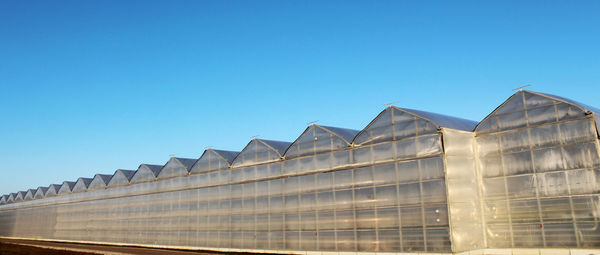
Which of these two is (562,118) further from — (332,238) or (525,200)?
(332,238)

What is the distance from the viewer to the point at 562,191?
28047mm

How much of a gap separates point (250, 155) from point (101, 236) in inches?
1276

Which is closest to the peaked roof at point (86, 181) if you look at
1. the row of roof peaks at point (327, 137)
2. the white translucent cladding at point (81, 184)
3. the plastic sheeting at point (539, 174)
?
the white translucent cladding at point (81, 184)

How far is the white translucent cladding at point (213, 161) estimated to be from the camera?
46.9 meters

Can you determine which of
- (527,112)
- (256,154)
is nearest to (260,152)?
(256,154)

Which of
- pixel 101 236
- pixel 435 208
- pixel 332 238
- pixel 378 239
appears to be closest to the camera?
pixel 435 208

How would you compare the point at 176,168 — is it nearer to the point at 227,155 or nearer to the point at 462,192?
the point at 227,155

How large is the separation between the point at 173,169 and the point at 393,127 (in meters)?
29.9

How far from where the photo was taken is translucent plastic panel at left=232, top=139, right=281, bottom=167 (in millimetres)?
41562

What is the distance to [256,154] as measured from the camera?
43250 millimetres

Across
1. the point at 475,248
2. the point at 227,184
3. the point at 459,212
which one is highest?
the point at 227,184

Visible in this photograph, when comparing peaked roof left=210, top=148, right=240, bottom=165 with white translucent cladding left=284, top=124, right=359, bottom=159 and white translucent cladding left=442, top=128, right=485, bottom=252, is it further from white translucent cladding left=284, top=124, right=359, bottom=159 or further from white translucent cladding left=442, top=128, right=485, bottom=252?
white translucent cladding left=442, top=128, right=485, bottom=252

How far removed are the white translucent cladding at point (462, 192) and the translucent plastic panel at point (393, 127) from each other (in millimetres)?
1624

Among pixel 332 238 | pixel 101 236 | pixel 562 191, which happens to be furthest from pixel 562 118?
pixel 101 236
